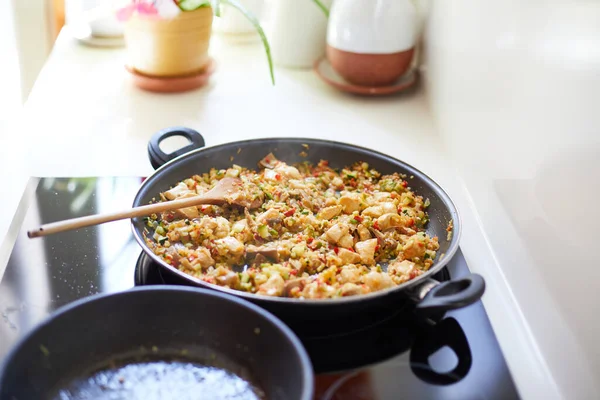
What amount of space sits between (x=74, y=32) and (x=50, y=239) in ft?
3.69

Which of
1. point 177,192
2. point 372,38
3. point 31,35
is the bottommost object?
point 31,35

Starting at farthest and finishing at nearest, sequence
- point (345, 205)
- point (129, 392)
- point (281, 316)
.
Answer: point (345, 205) → point (281, 316) → point (129, 392)

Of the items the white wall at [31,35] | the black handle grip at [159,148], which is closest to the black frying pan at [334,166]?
the black handle grip at [159,148]

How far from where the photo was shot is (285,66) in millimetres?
1924

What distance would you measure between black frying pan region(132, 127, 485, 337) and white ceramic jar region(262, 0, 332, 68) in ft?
1.99

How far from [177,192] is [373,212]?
36 cm

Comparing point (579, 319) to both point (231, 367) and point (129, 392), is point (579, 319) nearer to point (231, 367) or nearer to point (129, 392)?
point (231, 367)

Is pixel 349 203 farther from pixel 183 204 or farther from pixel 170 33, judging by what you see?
pixel 170 33

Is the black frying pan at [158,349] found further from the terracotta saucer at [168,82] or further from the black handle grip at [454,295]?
the terracotta saucer at [168,82]

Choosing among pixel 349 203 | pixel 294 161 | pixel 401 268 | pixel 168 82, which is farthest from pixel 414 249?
pixel 168 82

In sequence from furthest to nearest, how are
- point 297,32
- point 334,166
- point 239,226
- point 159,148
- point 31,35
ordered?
point 31,35 → point 297,32 → point 334,166 → point 159,148 → point 239,226

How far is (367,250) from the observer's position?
42.6 inches

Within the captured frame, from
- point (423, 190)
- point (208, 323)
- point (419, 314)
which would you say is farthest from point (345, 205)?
point (208, 323)

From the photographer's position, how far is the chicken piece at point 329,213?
→ 1.19 meters
